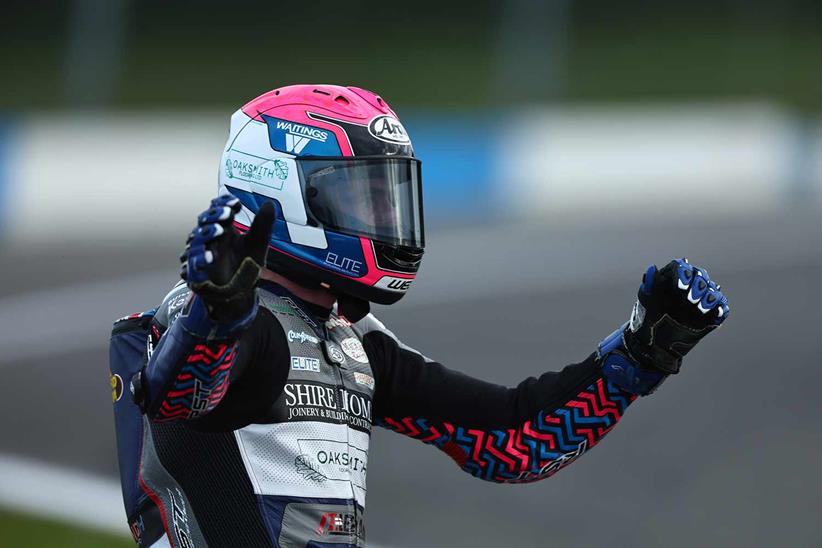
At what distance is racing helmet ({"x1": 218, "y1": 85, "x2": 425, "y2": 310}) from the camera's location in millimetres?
4258

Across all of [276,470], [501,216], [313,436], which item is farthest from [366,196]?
[501,216]

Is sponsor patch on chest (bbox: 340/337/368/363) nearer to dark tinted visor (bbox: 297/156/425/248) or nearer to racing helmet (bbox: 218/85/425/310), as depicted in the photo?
racing helmet (bbox: 218/85/425/310)

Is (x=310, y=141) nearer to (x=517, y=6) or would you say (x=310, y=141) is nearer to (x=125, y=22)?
(x=517, y=6)

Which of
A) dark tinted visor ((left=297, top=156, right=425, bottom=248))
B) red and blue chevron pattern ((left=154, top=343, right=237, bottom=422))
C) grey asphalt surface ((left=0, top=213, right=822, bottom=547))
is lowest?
grey asphalt surface ((left=0, top=213, right=822, bottom=547))

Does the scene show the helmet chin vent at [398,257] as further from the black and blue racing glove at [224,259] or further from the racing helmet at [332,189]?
the black and blue racing glove at [224,259]

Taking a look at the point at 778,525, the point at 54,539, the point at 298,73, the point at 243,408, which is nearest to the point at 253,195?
the point at 243,408

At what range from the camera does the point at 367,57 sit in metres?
24.7

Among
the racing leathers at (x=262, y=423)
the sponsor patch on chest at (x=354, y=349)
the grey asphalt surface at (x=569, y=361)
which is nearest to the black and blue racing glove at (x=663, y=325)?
the racing leathers at (x=262, y=423)

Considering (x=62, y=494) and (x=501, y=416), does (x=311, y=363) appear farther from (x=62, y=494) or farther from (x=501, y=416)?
(x=62, y=494)

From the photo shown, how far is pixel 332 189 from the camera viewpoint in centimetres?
429

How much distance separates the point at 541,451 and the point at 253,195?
1.28m

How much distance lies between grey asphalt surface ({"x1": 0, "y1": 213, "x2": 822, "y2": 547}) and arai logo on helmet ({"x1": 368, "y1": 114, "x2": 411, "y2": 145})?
360cm

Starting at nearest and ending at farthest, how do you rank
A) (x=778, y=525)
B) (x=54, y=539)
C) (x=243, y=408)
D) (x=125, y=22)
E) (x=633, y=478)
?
(x=243, y=408) < (x=54, y=539) < (x=778, y=525) < (x=633, y=478) < (x=125, y=22)

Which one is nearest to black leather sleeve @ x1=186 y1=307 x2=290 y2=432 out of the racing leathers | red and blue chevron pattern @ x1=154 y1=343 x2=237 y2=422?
the racing leathers
